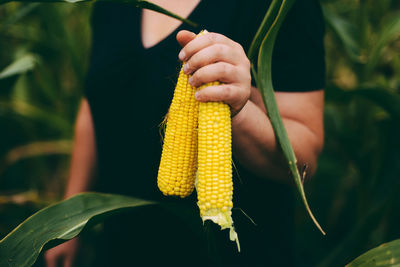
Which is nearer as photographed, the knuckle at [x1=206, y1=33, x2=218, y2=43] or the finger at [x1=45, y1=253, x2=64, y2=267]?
the knuckle at [x1=206, y1=33, x2=218, y2=43]

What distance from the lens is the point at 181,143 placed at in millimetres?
387

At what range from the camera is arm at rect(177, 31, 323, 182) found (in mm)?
344

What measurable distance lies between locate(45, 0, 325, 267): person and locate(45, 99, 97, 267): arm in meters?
0.01

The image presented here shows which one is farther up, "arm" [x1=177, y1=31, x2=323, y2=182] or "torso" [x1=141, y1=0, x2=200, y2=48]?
"torso" [x1=141, y1=0, x2=200, y2=48]

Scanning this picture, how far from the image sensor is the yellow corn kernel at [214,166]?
13.6 inches

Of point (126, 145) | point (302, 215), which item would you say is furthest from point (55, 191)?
point (302, 215)

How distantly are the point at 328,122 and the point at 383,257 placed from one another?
65cm

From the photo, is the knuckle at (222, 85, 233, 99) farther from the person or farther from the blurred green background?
the blurred green background

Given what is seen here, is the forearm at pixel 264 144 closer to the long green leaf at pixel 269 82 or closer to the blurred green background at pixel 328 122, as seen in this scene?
the long green leaf at pixel 269 82

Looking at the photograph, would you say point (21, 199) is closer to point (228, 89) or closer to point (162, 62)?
point (162, 62)

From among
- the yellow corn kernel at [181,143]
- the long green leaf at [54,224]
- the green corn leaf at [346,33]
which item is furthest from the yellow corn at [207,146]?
the green corn leaf at [346,33]

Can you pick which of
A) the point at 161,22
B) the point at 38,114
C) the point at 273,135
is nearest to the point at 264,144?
the point at 273,135

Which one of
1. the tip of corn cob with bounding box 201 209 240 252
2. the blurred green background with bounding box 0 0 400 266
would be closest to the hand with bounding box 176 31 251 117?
the tip of corn cob with bounding box 201 209 240 252

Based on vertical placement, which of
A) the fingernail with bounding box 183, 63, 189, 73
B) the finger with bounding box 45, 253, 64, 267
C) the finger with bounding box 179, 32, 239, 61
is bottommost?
the finger with bounding box 45, 253, 64, 267
